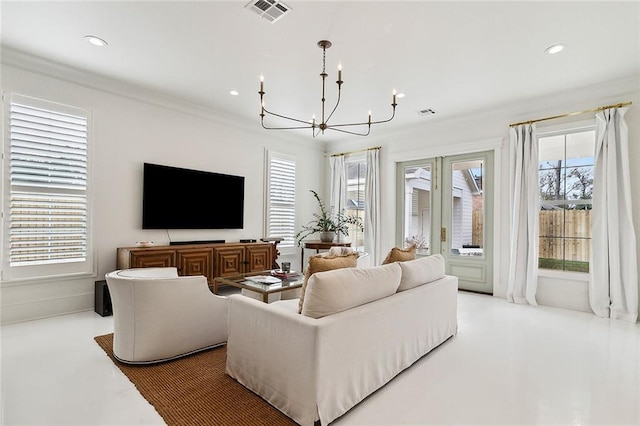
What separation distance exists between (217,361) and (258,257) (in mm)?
2651

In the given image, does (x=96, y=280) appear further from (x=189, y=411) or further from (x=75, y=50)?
(x=189, y=411)

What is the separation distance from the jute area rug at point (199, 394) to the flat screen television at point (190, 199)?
2.25 metres

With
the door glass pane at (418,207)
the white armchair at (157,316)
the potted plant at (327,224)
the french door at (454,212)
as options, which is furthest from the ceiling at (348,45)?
the potted plant at (327,224)

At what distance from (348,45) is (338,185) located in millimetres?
3785

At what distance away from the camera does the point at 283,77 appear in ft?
12.7

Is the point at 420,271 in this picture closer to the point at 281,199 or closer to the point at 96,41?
the point at 96,41

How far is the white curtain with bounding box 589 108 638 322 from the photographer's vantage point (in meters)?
3.81

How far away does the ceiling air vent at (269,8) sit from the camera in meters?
2.53

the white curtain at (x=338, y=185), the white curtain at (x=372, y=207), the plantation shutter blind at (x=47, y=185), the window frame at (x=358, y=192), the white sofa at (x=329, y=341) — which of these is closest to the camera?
the white sofa at (x=329, y=341)

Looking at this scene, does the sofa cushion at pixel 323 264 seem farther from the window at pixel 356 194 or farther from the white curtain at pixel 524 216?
the window at pixel 356 194

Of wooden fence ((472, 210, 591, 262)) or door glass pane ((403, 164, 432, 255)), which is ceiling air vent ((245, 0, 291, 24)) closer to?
door glass pane ((403, 164, 432, 255))

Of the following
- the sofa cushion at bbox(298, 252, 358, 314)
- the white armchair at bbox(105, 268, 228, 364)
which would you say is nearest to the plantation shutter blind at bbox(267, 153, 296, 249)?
the white armchair at bbox(105, 268, 228, 364)

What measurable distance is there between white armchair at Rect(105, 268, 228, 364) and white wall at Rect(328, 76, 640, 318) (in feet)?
12.9

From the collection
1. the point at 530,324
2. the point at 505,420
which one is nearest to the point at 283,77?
the point at 505,420
